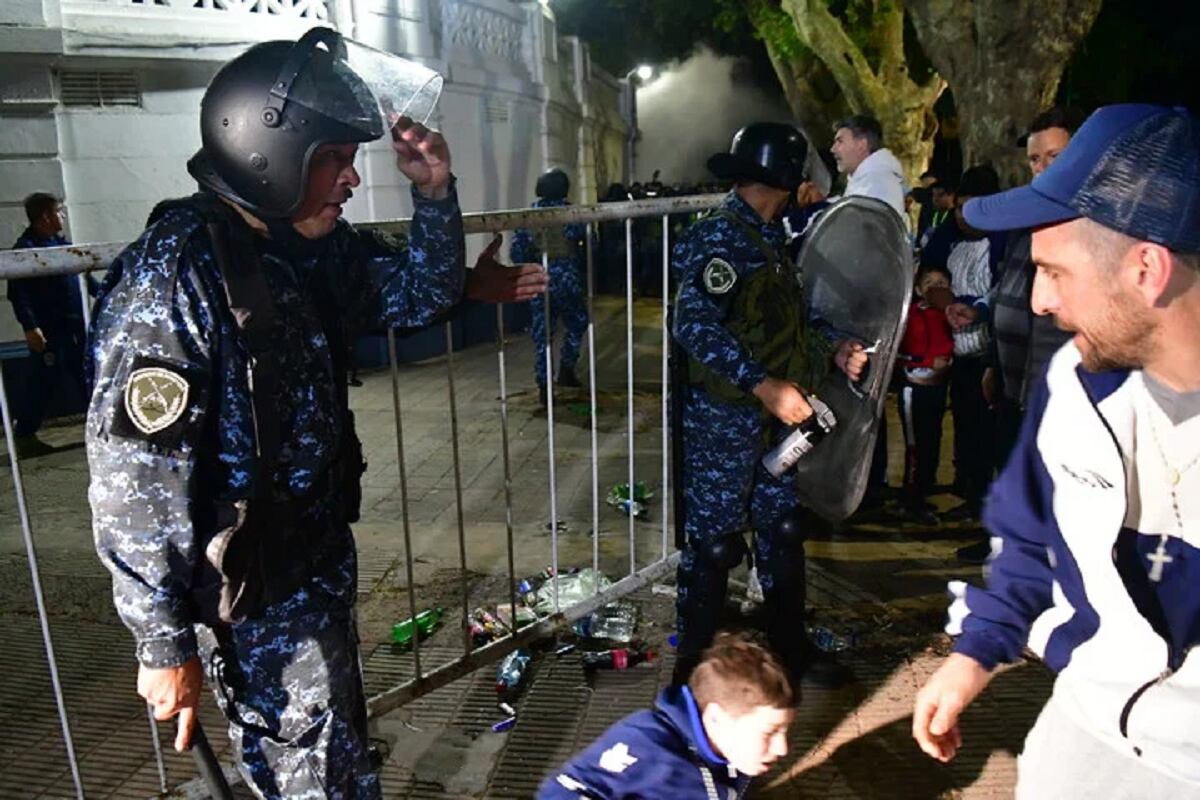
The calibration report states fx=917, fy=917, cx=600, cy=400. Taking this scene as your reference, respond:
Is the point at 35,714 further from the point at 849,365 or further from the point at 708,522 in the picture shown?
the point at 849,365

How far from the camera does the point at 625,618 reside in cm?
422

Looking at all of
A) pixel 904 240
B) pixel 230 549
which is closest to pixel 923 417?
pixel 904 240

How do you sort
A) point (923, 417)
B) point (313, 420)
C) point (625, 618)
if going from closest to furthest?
point (313, 420), point (625, 618), point (923, 417)

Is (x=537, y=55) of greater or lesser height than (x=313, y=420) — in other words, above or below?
above

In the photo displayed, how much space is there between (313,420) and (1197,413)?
69.3 inches

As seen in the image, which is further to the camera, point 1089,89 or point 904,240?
point 1089,89

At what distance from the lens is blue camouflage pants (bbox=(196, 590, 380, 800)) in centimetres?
216

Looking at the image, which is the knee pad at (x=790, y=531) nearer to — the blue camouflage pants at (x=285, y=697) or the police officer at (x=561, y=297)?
the blue camouflage pants at (x=285, y=697)

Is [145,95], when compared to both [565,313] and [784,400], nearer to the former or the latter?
[565,313]

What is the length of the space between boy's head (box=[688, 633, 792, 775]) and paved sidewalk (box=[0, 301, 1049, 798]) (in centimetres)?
112

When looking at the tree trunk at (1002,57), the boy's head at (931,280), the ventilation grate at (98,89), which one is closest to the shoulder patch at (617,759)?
Answer: the boy's head at (931,280)

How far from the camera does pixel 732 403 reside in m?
3.50

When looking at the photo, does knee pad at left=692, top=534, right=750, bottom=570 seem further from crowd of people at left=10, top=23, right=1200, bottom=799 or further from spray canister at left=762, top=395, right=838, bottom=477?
crowd of people at left=10, top=23, right=1200, bottom=799

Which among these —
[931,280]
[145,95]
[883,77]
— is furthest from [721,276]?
[883,77]
